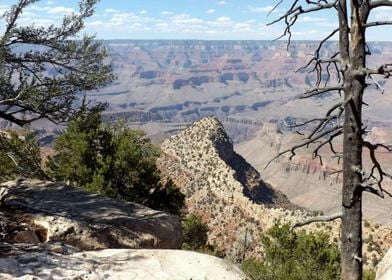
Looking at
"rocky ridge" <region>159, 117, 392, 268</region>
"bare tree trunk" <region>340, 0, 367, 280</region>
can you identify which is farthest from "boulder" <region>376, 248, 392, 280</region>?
"rocky ridge" <region>159, 117, 392, 268</region>

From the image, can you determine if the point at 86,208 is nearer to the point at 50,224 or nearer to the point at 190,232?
the point at 50,224

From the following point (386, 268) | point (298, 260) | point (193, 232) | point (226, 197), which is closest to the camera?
point (386, 268)

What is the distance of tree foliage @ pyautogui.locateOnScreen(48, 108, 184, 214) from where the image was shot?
3172 centimetres

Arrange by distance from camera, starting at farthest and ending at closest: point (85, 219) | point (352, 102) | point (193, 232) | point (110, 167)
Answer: point (193, 232)
point (110, 167)
point (85, 219)
point (352, 102)

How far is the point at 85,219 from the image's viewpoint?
50.4 ft

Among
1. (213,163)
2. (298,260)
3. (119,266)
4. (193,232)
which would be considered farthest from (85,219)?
(213,163)

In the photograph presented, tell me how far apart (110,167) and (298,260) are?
50.1 ft

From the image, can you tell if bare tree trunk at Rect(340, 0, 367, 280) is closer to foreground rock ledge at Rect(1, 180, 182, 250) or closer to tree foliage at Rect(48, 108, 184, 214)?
foreground rock ledge at Rect(1, 180, 182, 250)

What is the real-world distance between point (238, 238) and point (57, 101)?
2277 inches

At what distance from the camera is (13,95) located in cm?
1669

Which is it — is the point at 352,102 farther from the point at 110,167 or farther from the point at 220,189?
the point at 220,189

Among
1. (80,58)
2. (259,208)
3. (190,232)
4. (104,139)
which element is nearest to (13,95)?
(80,58)

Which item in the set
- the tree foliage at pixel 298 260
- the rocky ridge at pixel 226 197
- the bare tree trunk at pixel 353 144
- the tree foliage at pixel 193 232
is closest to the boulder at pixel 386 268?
the bare tree trunk at pixel 353 144

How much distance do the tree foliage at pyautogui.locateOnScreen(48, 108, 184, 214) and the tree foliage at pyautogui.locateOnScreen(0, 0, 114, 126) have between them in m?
13.6
